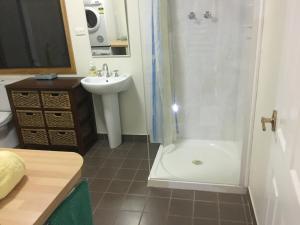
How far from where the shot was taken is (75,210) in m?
1.10

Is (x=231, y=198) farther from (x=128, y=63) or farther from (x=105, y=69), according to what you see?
(x=105, y=69)

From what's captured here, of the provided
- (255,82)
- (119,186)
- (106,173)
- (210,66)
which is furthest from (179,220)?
(210,66)

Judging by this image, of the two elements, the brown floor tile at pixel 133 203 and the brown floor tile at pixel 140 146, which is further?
the brown floor tile at pixel 140 146

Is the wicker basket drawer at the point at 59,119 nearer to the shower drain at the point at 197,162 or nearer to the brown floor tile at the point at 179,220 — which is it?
the shower drain at the point at 197,162

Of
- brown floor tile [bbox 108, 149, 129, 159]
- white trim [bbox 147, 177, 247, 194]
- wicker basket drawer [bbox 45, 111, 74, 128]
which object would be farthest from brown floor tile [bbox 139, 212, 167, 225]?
wicker basket drawer [bbox 45, 111, 74, 128]

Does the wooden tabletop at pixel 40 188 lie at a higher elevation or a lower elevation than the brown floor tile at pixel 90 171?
higher

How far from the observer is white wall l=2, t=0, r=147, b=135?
2830mm

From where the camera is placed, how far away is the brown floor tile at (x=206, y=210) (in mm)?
2045

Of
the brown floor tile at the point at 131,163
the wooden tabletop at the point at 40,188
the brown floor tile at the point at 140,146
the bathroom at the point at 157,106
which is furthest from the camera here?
the brown floor tile at the point at 140,146

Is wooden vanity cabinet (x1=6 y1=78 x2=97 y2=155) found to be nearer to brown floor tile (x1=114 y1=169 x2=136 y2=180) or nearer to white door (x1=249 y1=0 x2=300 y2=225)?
brown floor tile (x1=114 y1=169 x2=136 y2=180)

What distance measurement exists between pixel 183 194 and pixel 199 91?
1.14 meters

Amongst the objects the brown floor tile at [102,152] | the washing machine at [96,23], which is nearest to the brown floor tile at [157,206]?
the brown floor tile at [102,152]

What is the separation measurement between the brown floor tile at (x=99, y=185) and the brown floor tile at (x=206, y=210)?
82cm

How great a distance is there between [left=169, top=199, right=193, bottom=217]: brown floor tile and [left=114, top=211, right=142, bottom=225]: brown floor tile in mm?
264
